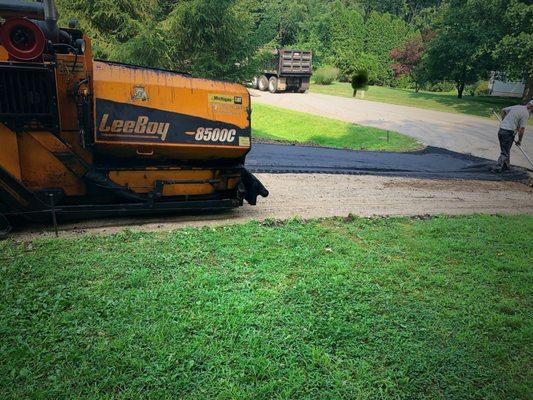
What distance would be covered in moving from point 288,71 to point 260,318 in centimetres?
2656

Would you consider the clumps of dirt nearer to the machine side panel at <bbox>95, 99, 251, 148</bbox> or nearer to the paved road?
the machine side panel at <bbox>95, 99, 251, 148</bbox>

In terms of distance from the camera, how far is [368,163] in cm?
1159

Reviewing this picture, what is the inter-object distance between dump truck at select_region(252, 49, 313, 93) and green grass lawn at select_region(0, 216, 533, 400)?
79.7ft

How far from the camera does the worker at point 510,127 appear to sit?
11055 millimetres

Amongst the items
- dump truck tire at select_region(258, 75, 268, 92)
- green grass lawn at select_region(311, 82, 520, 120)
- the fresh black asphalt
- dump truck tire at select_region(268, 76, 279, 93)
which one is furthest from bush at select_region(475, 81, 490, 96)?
the fresh black asphalt

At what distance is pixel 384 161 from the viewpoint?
12.1m

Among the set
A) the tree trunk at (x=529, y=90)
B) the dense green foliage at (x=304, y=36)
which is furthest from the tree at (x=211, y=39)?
the tree trunk at (x=529, y=90)

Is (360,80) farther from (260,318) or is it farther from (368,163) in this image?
(260,318)

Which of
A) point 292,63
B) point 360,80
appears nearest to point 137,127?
point 292,63

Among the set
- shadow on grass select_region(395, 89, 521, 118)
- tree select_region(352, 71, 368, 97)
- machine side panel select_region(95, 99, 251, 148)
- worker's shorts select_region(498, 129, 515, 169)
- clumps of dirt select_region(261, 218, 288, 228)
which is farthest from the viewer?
tree select_region(352, 71, 368, 97)

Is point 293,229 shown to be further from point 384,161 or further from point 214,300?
point 384,161

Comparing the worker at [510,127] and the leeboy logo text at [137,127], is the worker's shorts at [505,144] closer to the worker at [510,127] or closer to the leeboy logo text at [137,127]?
the worker at [510,127]

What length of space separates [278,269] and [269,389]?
1937 millimetres

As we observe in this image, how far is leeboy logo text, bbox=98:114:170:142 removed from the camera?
222 inches
